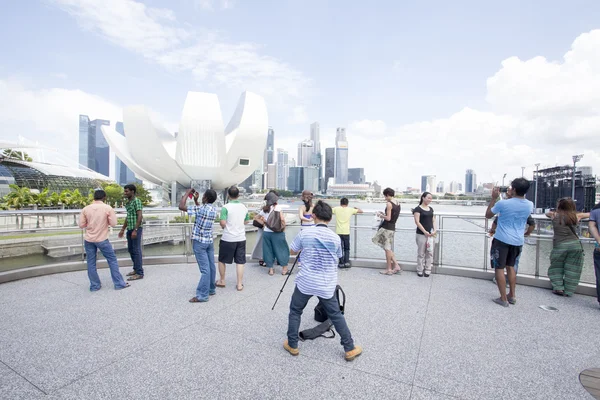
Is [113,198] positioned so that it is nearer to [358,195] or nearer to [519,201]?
[519,201]

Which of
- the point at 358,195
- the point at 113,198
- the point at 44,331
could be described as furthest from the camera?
the point at 358,195

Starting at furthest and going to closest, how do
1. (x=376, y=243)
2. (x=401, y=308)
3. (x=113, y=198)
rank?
(x=113, y=198) < (x=376, y=243) < (x=401, y=308)

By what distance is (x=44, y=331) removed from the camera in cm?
311

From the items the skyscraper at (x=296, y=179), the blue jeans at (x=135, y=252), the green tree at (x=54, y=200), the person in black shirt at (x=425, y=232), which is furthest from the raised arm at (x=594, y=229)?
the skyscraper at (x=296, y=179)

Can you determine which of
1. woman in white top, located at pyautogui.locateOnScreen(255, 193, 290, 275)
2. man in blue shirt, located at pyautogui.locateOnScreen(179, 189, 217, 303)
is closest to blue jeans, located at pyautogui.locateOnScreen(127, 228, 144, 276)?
man in blue shirt, located at pyautogui.locateOnScreen(179, 189, 217, 303)

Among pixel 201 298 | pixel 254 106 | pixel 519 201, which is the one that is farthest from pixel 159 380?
pixel 254 106

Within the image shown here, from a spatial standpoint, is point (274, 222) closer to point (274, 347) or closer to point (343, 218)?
point (343, 218)

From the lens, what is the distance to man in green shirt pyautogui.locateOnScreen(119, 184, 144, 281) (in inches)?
198

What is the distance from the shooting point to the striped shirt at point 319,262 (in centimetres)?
251

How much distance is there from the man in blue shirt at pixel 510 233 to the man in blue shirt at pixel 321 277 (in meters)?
2.62

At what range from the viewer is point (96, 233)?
4.44 meters

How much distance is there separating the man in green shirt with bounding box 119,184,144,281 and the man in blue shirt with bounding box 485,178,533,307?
559 cm

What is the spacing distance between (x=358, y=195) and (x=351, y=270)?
97.8 meters

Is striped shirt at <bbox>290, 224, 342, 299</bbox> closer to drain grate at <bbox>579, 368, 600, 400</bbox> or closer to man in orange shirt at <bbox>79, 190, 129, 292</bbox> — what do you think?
drain grate at <bbox>579, 368, 600, 400</bbox>
